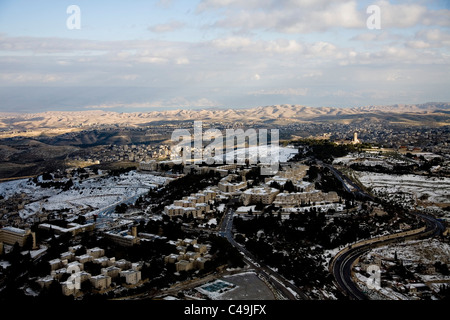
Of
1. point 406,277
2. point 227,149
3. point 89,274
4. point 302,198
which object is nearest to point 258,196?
point 302,198

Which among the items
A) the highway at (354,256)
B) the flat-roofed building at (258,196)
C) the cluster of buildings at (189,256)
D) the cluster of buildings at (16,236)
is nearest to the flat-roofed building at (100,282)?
the cluster of buildings at (189,256)

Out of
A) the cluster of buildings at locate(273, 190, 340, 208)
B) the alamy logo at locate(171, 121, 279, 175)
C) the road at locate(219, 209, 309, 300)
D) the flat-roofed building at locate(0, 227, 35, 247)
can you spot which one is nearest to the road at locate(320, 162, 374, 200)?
the cluster of buildings at locate(273, 190, 340, 208)

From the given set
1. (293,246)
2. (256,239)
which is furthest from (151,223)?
(293,246)

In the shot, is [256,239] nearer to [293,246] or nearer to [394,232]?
[293,246]

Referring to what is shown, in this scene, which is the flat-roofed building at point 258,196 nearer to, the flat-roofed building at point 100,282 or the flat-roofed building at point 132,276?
the flat-roofed building at point 132,276

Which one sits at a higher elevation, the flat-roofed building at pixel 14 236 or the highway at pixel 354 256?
the flat-roofed building at pixel 14 236
